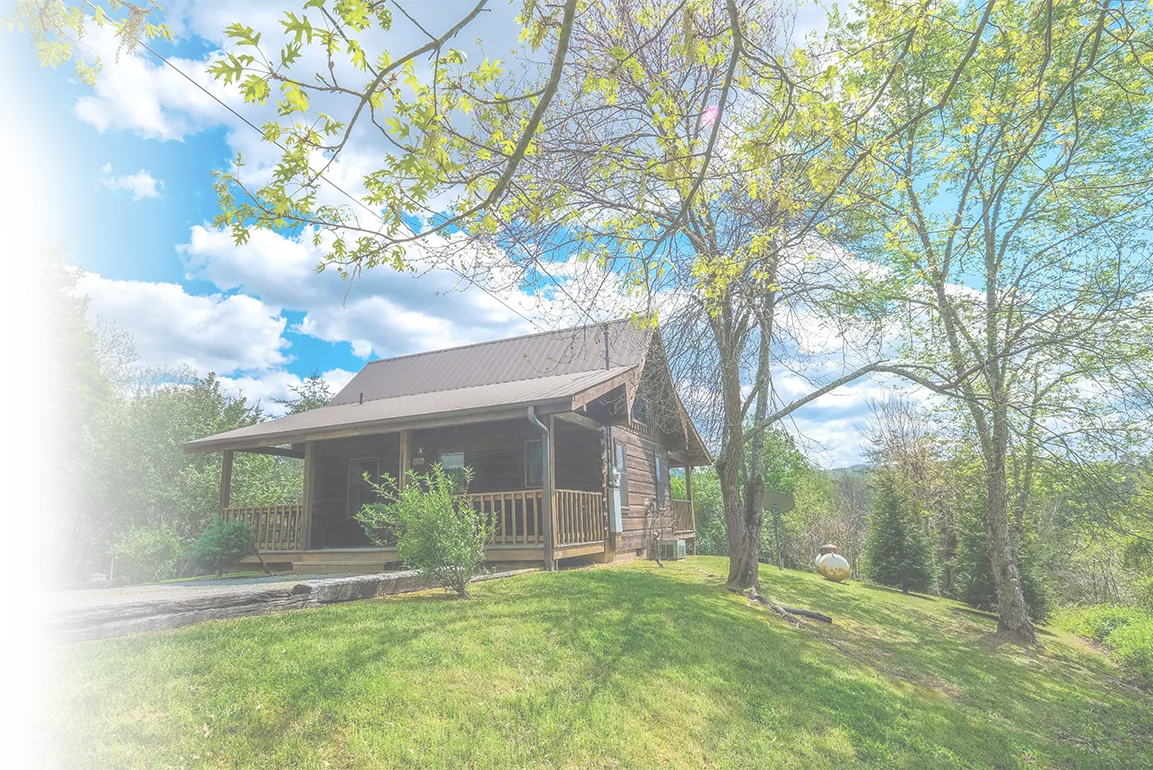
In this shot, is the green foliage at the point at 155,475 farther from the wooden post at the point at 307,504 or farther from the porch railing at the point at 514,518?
the porch railing at the point at 514,518

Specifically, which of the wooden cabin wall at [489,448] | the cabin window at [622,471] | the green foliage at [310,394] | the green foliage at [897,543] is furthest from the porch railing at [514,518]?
the green foliage at [310,394]

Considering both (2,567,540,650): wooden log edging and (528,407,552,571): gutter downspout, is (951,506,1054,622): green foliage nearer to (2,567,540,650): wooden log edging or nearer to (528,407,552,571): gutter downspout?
(528,407,552,571): gutter downspout

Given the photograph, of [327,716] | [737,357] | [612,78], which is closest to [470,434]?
[737,357]

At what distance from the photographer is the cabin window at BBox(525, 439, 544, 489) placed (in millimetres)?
13172

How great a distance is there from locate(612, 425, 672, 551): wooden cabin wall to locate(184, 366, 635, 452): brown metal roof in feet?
7.41

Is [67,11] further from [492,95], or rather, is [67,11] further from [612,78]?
[612,78]

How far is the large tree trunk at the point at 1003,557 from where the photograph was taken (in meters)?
10.9

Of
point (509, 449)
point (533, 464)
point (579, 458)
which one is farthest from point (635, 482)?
point (509, 449)

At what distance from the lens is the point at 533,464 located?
13297mm

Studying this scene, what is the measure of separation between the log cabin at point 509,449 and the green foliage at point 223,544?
10.1 inches

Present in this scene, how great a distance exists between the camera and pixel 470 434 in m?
13.9

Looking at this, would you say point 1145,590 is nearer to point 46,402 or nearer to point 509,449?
point 509,449

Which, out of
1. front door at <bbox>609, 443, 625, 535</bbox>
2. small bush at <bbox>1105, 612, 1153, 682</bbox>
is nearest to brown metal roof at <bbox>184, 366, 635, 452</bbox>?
front door at <bbox>609, 443, 625, 535</bbox>

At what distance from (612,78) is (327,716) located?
167 inches
